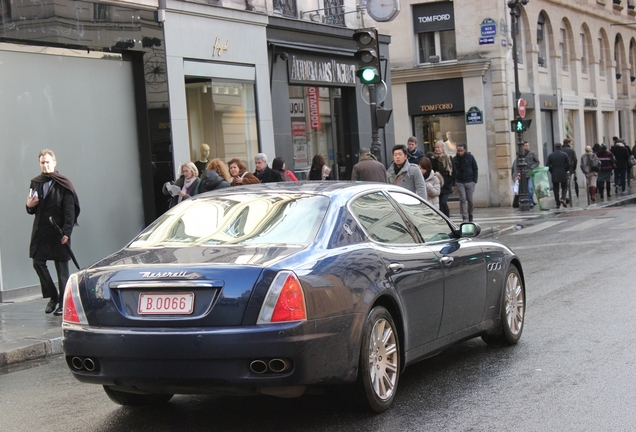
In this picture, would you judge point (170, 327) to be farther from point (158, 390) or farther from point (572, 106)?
point (572, 106)

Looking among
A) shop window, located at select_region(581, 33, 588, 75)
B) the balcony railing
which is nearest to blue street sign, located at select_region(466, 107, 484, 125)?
the balcony railing

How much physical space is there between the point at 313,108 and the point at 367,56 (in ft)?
22.4

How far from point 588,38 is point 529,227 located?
22106 mm

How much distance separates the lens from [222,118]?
18.8 m

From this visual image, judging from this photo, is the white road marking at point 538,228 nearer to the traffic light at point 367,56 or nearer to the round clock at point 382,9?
the round clock at point 382,9

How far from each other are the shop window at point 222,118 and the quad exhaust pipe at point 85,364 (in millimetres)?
12542

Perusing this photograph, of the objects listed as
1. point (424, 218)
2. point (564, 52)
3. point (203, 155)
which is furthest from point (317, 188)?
point (564, 52)

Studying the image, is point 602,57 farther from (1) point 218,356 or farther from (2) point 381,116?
(1) point 218,356

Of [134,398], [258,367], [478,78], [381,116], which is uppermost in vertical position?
[478,78]

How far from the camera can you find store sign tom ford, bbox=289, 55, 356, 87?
20812mm

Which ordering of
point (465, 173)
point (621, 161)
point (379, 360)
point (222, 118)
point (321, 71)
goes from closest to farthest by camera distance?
point (379, 360) → point (222, 118) → point (465, 173) → point (321, 71) → point (621, 161)

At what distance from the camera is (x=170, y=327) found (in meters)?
5.28

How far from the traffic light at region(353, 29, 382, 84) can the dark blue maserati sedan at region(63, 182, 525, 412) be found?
8528mm

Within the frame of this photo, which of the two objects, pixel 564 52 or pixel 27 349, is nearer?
pixel 27 349
